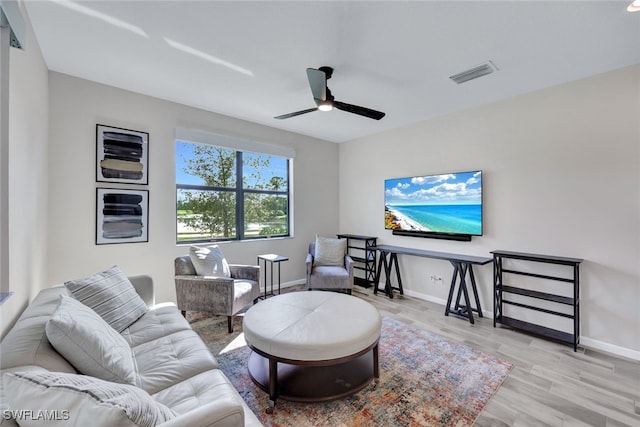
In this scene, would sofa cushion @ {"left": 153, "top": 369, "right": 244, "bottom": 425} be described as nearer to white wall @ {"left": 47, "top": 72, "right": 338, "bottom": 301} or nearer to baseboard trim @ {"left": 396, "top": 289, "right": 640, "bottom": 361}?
white wall @ {"left": 47, "top": 72, "right": 338, "bottom": 301}

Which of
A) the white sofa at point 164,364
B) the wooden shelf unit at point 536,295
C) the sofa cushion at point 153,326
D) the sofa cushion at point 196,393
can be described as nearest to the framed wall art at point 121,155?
the white sofa at point 164,364

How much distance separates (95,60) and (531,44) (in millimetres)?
3745

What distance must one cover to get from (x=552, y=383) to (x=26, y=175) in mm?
4161

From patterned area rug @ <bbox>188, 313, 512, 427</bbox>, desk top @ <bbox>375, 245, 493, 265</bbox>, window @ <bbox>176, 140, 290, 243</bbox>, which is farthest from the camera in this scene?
window @ <bbox>176, 140, 290, 243</bbox>

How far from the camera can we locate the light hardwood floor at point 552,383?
1.78 meters

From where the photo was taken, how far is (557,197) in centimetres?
289

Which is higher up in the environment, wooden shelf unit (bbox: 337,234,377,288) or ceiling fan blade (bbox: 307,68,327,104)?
ceiling fan blade (bbox: 307,68,327,104)

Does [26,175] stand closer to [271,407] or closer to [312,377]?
[271,407]

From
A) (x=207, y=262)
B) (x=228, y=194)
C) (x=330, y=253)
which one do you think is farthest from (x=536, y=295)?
(x=228, y=194)

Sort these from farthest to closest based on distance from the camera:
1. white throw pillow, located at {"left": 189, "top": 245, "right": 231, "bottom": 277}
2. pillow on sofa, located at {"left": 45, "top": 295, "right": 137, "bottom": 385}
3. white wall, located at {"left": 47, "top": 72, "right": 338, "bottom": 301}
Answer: white throw pillow, located at {"left": 189, "top": 245, "right": 231, "bottom": 277}, white wall, located at {"left": 47, "top": 72, "right": 338, "bottom": 301}, pillow on sofa, located at {"left": 45, "top": 295, "right": 137, "bottom": 385}

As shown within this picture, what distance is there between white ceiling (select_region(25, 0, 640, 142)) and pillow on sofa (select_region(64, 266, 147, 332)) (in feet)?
6.14

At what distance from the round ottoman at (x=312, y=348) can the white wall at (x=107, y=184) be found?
71.3 inches

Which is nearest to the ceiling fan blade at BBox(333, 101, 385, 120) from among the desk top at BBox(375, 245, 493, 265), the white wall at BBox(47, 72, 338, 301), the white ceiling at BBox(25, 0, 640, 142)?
the white ceiling at BBox(25, 0, 640, 142)

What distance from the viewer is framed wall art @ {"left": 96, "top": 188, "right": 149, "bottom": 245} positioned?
2979 mm
